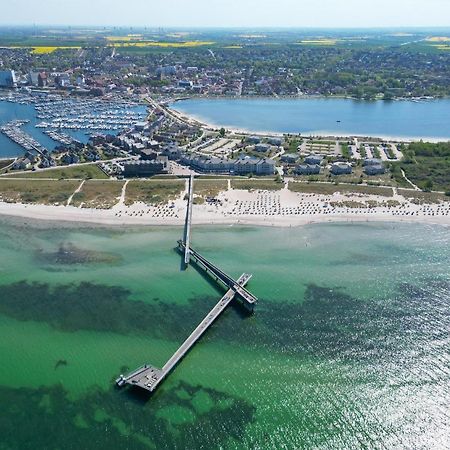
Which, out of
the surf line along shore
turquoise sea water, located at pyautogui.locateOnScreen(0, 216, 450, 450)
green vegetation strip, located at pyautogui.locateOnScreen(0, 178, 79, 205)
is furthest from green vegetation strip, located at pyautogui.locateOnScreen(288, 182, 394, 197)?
green vegetation strip, located at pyautogui.locateOnScreen(0, 178, 79, 205)

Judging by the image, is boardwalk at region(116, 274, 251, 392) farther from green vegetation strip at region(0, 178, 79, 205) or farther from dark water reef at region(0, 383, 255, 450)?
green vegetation strip at region(0, 178, 79, 205)

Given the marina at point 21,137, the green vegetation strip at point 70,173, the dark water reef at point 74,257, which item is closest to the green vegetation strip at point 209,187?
the green vegetation strip at point 70,173

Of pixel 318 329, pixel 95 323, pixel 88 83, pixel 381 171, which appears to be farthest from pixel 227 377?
pixel 88 83

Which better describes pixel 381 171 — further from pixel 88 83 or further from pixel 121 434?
pixel 88 83

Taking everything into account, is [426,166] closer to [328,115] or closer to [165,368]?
[328,115]

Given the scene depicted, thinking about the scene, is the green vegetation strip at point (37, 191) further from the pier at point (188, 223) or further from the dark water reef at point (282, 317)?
the dark water reef at point (282, 317)

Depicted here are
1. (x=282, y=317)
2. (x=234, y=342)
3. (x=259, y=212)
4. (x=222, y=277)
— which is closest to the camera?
(x=234, y=342)

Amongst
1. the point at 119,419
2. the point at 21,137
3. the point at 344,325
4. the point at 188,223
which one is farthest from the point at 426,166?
the point at 21,137
